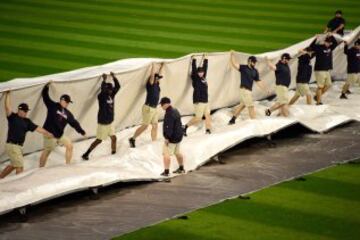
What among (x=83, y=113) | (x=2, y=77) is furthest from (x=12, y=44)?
(x=83, y=113)

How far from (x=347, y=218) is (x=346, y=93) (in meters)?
8.37

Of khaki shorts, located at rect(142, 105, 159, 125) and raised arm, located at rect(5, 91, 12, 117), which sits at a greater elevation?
raised arm, located at rect(5, 91, 12, 117)

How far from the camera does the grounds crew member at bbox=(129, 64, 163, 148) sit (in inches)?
633

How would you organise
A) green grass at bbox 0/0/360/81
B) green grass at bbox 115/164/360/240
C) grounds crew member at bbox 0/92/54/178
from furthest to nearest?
green grass at bbox 0/0/360/81 < grounds crew member at bbox 0/92/54/178 < green grass at bbox 115/164/360/240

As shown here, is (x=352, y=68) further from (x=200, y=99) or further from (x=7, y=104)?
(x=7, y=104)

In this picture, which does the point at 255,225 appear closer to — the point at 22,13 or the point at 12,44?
the point at 12,44

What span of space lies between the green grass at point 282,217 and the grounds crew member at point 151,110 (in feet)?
Result: 11.6

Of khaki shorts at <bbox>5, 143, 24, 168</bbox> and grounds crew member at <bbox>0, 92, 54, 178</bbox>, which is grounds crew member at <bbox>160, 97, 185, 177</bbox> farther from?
khaki shorts at <bbox>5, 143, 24, 168</bbox>

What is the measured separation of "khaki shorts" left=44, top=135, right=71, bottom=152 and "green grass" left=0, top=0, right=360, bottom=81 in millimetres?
6485

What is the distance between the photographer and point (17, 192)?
12.3 m

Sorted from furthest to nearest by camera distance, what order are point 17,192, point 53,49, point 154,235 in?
1. point 53,49
2. point 17,192
3. point 154,235

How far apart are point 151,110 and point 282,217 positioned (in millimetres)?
4735

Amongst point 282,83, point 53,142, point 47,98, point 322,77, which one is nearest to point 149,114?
point 47,98

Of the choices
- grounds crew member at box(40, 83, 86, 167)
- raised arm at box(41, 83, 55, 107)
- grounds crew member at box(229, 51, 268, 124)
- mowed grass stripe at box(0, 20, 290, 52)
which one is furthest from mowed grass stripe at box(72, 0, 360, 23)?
grounds crew member at box(40, 83, 86, 167)
